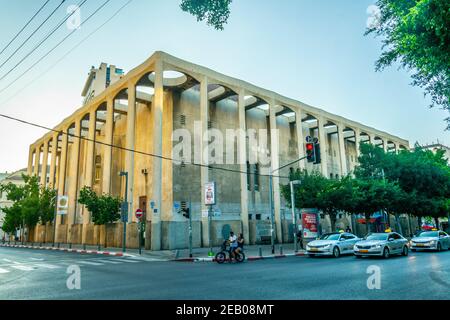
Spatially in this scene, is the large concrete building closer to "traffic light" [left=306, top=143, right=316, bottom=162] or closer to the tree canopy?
the tree canopy

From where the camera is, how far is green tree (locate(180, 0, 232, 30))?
9.26 m

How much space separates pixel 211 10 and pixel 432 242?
2051 cm

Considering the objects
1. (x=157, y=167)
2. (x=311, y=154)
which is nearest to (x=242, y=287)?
(x=311, y=154)

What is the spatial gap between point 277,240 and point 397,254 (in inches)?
586

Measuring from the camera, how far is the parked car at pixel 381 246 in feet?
55.0

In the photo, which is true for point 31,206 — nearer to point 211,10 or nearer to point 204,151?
point 204,151

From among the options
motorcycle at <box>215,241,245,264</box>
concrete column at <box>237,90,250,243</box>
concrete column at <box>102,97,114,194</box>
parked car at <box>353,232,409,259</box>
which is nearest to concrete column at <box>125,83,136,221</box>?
concrete column at <box>102,97,114,194</box>

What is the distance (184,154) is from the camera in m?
29.4

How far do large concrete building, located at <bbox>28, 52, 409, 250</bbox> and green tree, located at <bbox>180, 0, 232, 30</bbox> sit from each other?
1393 cm

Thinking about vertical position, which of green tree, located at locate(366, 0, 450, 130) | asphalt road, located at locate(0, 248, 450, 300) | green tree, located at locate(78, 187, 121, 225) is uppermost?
green tree, located at locate(366, 0, 450, 130)

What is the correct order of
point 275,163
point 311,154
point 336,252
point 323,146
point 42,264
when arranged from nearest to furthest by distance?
1. point 311,154
2. point 42,264
3. point 336,252
4. point 275,163
5. point 323,146

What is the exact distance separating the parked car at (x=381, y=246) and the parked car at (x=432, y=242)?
3.97m
